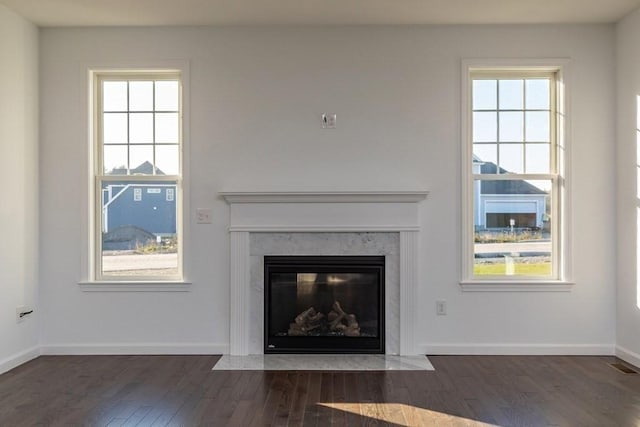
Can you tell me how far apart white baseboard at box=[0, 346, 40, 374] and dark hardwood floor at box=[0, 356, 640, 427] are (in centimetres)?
6

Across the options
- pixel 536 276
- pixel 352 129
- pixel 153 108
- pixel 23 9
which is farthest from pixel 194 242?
pixel 536 276

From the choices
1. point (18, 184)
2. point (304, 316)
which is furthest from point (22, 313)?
point (304, 316)

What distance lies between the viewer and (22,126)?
4.34m

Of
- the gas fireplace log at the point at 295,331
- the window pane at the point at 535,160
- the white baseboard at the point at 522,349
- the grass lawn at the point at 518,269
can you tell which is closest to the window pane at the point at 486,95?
the window pane at the point at 535,160

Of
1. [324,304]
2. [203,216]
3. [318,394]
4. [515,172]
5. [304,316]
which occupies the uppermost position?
[515,172]

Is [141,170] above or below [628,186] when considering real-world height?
above

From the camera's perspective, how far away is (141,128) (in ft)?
15.4

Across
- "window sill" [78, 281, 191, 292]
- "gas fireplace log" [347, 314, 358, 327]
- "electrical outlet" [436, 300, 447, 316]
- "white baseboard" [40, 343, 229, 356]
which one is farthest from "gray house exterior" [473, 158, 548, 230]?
"window sill" [78, 281, 191, 292]

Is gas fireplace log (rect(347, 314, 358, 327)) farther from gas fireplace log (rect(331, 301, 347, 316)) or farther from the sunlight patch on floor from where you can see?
the sunlight patch on floor

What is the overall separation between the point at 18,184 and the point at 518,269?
4.25 m

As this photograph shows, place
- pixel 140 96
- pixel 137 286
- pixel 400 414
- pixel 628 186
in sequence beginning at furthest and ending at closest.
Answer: pixel 140 96, pixel 137 286, pixel 628 186, pixel 400 414

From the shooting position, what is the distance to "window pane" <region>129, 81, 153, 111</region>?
4.68 m

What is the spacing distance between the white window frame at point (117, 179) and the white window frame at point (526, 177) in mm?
2409

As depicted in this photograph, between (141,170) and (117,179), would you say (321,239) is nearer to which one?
(141,170)
